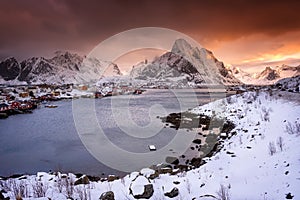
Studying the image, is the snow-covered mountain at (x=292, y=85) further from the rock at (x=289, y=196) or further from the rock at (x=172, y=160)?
the rock at (x=289, y=196)

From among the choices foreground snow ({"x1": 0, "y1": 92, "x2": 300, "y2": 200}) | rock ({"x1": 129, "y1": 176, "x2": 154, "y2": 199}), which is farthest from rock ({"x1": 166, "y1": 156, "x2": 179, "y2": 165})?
rock ({"x1": 129, "y1": 176, "x2": 154, "y2": 199})

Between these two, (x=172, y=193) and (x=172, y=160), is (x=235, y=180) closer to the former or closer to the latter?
(x=172, y=193)

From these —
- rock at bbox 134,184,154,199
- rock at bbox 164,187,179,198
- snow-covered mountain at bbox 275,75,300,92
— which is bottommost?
rock at bbox 164,187,179,198

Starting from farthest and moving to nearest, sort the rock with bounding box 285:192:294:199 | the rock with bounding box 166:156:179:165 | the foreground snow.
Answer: the rock with bounding box 166:156:179:165
the foreground snow
the rock with bounding box 285:192:294:199

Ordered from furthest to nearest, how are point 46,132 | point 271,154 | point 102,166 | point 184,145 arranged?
point 46,132
point 184,145
point 102,166
point 271,154

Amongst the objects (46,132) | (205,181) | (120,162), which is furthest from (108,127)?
(205,181)

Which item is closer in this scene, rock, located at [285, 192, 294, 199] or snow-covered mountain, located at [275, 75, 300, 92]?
rock, located at [285, 192, 294, 199]

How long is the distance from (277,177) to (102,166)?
9.98 m

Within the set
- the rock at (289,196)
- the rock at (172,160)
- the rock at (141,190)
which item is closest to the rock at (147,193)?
the rock at (141,190)

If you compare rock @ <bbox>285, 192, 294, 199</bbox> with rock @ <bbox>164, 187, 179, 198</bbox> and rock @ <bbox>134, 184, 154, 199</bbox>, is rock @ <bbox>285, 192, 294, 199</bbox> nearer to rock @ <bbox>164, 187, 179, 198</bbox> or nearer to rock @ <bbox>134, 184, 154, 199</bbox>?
rock @ <bbox>164, 187, 179, 198</bbox>

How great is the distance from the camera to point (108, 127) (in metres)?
26.2

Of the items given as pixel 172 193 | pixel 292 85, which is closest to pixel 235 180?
pixel 172 193

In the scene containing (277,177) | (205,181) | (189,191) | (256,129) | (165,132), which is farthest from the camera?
(165,132)

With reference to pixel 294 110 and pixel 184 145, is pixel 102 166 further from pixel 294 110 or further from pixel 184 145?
pixel 294 110
